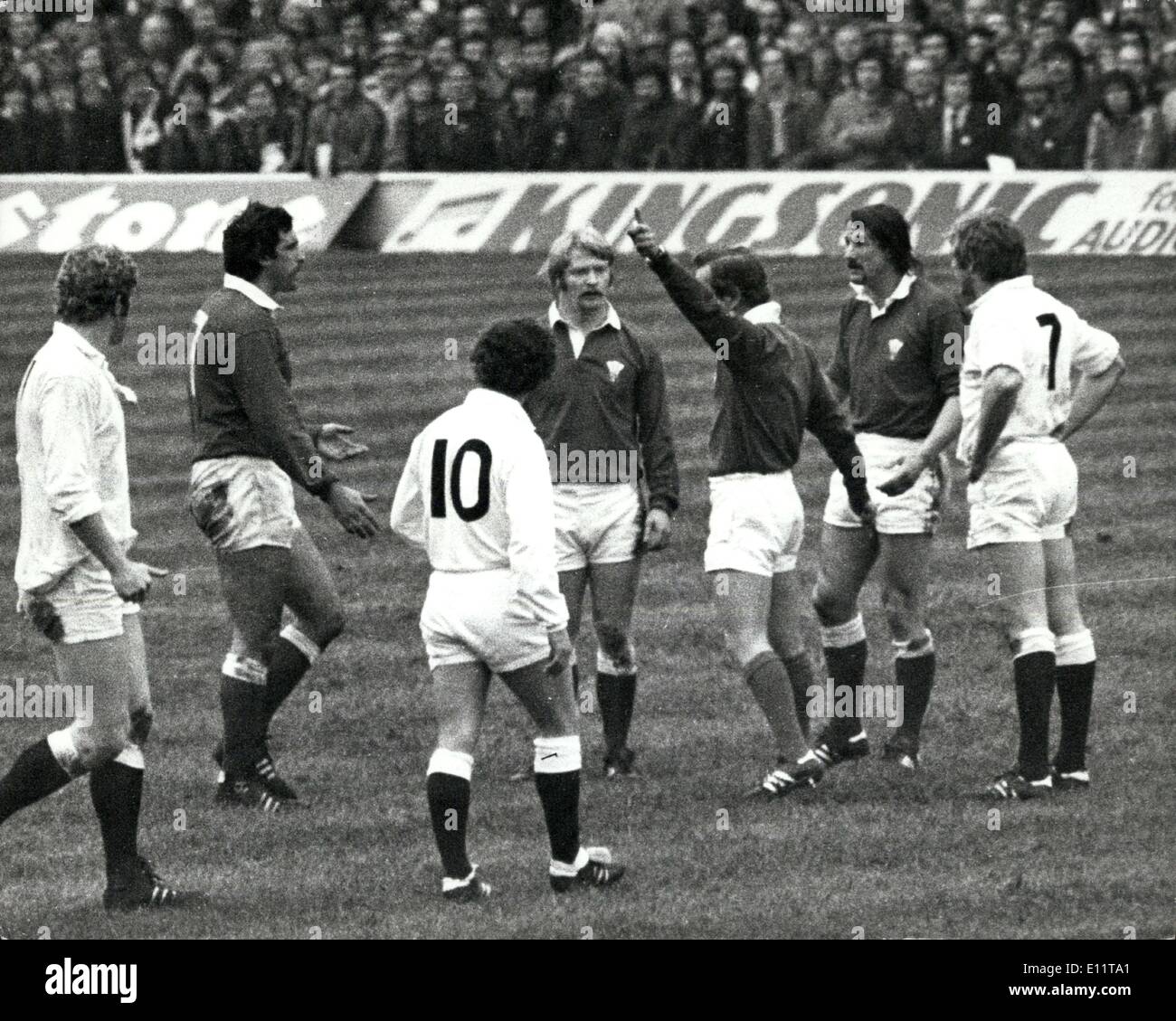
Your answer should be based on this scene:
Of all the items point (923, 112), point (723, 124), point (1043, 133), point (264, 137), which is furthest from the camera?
point (264, 137)

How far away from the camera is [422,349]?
17.2 meters

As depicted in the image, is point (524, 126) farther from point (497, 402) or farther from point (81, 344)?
point (81, 344)

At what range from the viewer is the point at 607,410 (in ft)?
29.6

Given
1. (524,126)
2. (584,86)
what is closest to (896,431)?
(584,86)

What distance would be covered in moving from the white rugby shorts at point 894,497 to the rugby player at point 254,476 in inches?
75.3

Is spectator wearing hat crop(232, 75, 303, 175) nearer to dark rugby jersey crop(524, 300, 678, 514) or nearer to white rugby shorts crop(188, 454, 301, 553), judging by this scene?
dark rugby jersey crop(524, 300, 678, 514)

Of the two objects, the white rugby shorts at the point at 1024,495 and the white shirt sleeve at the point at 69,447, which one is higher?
the white shirt sleeve at the point at 69,447

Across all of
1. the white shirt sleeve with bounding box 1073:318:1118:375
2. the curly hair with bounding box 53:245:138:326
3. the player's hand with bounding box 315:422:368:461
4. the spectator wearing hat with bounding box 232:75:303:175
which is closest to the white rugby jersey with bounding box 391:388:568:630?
the curly hair with bounding box 53:245:138:326

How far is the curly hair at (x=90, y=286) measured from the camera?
731cm

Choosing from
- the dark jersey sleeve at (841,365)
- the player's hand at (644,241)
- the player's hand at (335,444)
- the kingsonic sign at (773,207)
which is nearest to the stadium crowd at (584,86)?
the kingsonic sign at (773,207)

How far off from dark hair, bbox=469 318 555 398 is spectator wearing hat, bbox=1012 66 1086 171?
1056 cm

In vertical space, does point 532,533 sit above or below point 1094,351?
below

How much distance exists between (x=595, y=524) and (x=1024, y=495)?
158 cm

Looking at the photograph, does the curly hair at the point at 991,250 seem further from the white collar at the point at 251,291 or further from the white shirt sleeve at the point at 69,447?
the white shirt sleeve at the point at 69,447
